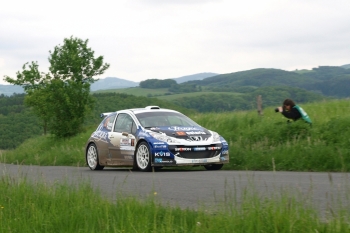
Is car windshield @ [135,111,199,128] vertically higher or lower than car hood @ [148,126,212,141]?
higher

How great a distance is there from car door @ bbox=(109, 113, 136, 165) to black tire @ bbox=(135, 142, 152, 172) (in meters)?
0.29

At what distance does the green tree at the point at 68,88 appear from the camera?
36094 millimetres

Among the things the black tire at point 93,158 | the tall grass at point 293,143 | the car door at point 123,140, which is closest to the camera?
the tall grass at point 293,143

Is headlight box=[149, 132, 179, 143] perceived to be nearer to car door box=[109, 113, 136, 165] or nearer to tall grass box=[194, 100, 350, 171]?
car door box=[109, 113, 136, 165]

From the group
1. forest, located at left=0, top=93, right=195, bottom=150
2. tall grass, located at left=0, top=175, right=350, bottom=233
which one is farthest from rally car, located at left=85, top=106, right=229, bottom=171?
forest, located at left=0, top=93, right=195, bottom=150

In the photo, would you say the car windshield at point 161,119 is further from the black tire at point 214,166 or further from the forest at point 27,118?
the forest at point 27,118

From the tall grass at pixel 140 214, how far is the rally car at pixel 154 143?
19.4ft

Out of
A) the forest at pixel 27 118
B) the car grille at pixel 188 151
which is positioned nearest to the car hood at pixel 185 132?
the car grille at pixel 188 151

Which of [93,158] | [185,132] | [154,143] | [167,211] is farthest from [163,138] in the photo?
[167,211]

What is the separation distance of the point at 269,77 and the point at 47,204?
18346cm

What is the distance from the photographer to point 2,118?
9431 centimetres

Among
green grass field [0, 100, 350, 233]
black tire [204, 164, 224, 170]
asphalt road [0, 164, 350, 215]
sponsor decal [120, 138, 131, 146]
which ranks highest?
sponsor decal [120, 138, 131, 146]

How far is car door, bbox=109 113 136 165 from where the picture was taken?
16094 millimetres

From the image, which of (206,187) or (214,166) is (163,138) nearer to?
(214,166)
